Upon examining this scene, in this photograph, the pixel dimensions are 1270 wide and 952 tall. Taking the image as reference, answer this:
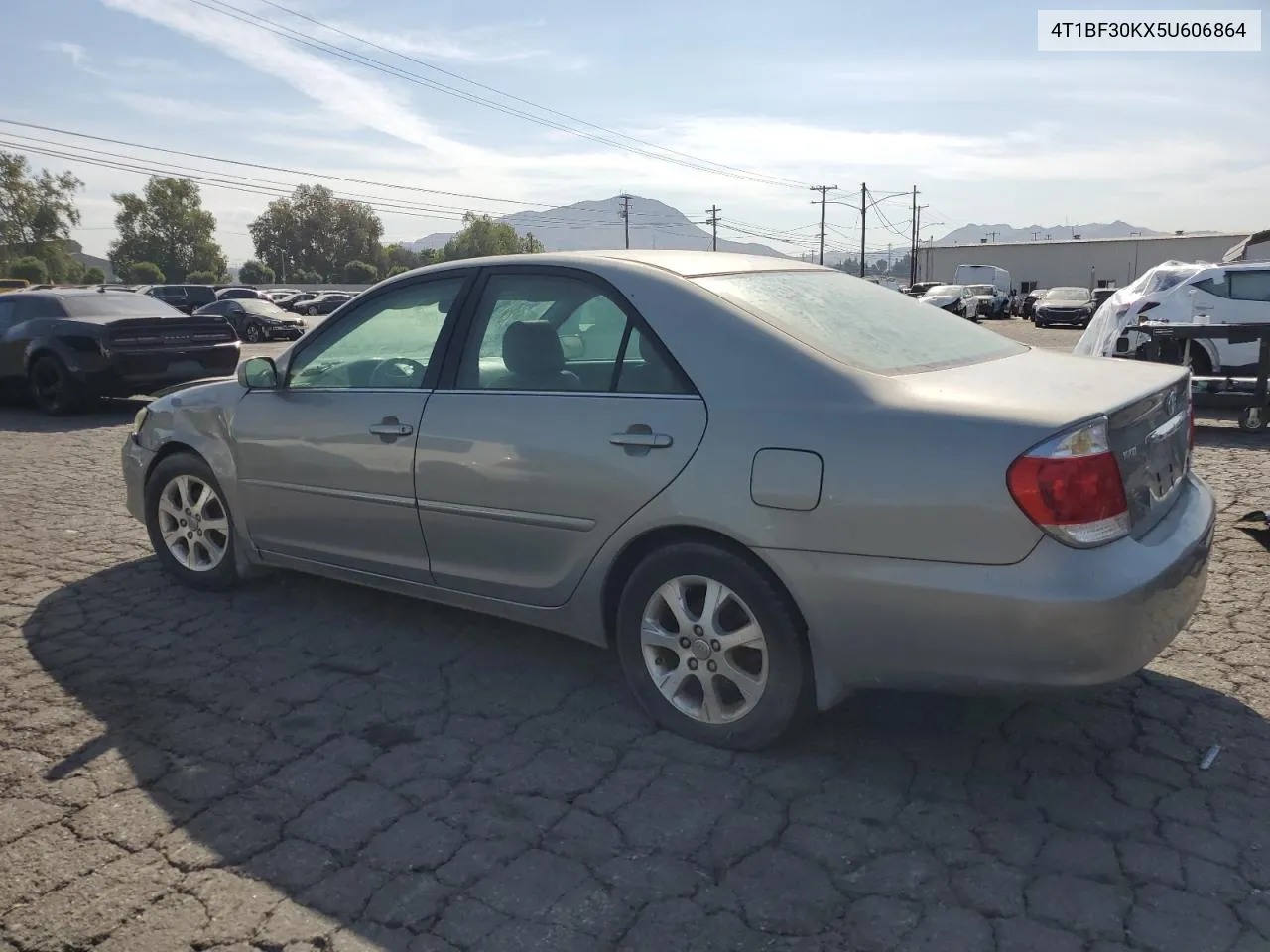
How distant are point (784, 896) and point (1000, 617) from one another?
898 millimetres

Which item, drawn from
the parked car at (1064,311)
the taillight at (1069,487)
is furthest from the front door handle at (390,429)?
the parked car at (1064,311)

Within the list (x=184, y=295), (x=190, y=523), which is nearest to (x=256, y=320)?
(x=184, y=295)

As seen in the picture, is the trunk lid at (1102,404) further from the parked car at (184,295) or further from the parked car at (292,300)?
the parked car at (292,300)

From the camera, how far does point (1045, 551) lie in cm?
257

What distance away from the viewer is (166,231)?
9050cm

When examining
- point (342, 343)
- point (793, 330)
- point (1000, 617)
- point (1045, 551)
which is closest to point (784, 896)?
point (1000, 617)

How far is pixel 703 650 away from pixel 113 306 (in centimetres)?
1210

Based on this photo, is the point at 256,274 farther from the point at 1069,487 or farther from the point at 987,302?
the point at 1069,487

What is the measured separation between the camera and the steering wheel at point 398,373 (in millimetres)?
3867

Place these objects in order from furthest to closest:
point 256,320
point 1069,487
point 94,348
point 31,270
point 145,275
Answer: point 145,275 < point 31,270 < point 256,320 < point 94,348 < point 1069,487

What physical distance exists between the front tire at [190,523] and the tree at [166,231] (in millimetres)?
93117

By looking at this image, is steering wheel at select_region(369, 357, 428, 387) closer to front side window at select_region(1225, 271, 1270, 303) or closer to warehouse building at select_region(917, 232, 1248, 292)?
front side window at select_region(1225, 271, 1270, 303)

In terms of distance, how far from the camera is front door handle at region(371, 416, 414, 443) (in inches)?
149

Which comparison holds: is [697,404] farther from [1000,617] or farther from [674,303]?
[1000,617]
